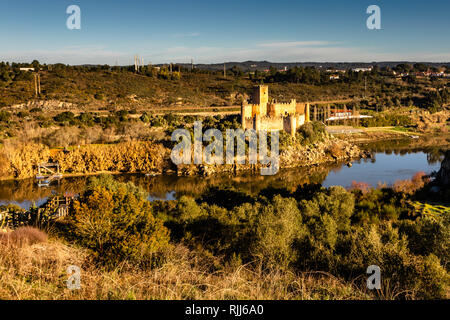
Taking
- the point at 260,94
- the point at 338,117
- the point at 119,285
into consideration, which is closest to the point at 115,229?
the point at 119,285

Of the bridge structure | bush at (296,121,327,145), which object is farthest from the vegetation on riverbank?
the bridge structure

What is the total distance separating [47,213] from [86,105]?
30.2 metres

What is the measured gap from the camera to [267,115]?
1139 inches

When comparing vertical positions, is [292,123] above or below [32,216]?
above

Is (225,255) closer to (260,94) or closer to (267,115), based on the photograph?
(267,115)

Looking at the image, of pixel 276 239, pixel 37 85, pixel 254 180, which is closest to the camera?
pixel 276 239

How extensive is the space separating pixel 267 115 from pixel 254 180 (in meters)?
8.09

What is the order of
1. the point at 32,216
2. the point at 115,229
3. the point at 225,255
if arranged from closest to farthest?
the point at 115,229 < the point at 225,255 < the point at 32,216

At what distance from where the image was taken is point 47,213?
11.8m

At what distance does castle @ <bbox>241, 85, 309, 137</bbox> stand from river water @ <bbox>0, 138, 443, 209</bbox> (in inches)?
165

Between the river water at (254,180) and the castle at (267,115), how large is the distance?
419cm

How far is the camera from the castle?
92.1 feet

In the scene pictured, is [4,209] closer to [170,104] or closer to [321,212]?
[321,212]

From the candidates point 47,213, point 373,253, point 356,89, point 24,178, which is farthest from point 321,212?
point 356,89
